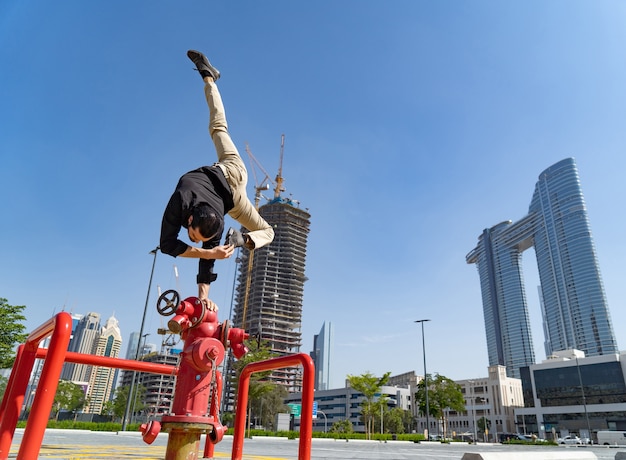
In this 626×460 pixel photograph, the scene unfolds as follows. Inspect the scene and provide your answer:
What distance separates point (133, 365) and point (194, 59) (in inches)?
155

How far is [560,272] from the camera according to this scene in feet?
528

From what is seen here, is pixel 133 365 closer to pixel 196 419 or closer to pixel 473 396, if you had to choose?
pixel 196 419

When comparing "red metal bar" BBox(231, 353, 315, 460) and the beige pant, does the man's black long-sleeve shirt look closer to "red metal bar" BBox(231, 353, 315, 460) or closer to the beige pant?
the beige pant

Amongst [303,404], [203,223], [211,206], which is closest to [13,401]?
[203,223]

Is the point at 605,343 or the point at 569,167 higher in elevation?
the point at 569,167

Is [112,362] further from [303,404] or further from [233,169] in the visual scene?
[233,169]

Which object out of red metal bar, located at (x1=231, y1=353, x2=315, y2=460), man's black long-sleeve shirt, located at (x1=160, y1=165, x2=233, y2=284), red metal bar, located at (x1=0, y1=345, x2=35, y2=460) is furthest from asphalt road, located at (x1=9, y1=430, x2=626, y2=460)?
man's black long-sleeve shirt, located at (x1=160, y1=165, x2=233, y2=284)

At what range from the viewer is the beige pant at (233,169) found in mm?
4664

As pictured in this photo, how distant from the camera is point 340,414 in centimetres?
12031

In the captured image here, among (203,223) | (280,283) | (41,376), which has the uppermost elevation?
(280,283)

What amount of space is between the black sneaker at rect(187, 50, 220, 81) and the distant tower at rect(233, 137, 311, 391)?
143 meters

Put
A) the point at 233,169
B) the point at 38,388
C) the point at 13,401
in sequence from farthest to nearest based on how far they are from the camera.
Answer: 1. the point at 233,169
2. the point at 13,401
3. the point at 38,388

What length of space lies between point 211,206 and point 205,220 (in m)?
0.25

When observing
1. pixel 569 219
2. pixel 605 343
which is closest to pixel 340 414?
pixel 605 343
